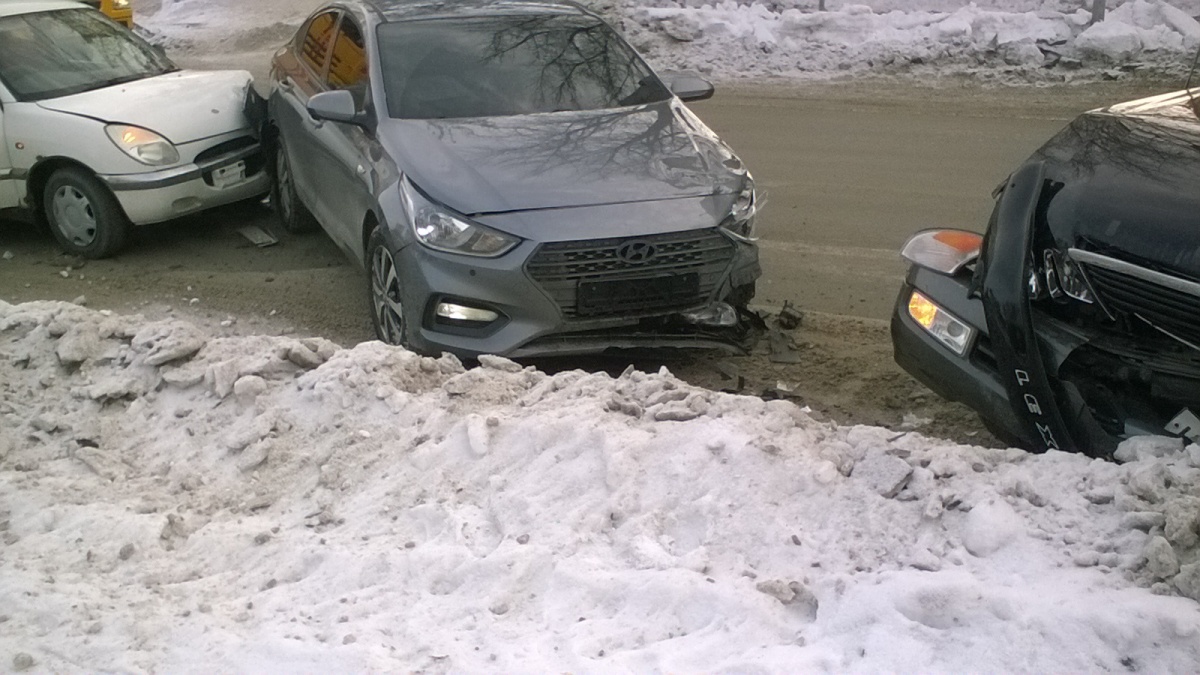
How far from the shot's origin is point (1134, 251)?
388 cm

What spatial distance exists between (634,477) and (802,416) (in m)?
0.78

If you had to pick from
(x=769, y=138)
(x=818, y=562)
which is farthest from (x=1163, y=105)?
(x=769, y=138)

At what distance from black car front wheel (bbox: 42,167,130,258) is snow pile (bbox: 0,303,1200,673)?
3.22 meters

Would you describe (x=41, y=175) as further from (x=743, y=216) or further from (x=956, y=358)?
(x=956, y=358)

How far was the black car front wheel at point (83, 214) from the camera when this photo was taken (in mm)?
7816

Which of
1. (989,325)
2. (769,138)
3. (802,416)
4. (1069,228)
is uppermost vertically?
(1069,228)

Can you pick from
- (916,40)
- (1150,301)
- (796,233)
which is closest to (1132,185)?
(1150,301)

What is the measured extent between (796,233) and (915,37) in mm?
7074

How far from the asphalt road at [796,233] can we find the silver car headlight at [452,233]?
133cm

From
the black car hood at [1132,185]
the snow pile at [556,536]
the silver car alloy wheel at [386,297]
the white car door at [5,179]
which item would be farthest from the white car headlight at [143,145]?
the black car hood at [1132,185]

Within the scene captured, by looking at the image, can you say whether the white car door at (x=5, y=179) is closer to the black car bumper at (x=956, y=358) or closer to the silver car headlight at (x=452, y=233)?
the silver car headlight at (x=452, y=233)

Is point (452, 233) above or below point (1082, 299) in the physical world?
below

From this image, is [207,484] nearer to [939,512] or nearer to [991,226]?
[939,512]

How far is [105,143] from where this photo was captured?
7.64 meters
